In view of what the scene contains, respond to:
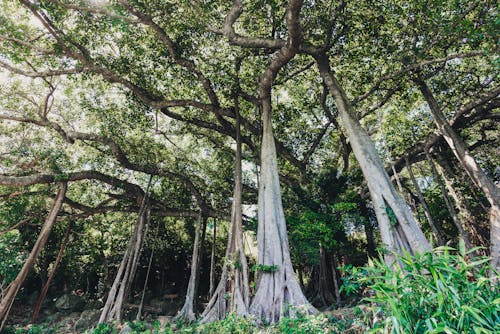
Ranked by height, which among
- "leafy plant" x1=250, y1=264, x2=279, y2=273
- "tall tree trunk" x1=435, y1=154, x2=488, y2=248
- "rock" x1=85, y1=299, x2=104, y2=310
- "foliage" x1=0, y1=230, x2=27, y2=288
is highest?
"tall tree trunk" x1=435, y1=154, x2=488, y2=248

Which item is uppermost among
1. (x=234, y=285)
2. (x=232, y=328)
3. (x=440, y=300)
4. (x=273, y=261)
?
(x=273, y=261)

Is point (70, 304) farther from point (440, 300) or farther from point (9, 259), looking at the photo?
point (440, 300)

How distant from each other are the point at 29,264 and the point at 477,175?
1132 cm

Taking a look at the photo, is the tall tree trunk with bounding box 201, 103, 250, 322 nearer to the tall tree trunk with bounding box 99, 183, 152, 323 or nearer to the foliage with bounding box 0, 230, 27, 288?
the tall tree trunk with bounding box 99, 183, 152, 323

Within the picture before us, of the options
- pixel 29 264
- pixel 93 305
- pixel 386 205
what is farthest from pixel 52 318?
pixel 386 205

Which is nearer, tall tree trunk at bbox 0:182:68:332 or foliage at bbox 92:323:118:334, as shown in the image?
foliage at bbox 92:323:118:334

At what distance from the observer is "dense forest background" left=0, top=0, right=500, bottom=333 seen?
5.70 m

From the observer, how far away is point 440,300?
127 cm

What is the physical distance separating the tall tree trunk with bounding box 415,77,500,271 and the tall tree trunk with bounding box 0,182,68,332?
10.5 m

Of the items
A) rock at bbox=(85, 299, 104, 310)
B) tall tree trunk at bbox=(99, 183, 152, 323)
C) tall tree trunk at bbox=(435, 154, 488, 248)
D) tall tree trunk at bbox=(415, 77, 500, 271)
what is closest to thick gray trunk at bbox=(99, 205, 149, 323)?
tall tree trunk at bbox=(99, 183, 152, 323)

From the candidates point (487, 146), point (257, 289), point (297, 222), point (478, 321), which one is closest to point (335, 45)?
point (297, 222)

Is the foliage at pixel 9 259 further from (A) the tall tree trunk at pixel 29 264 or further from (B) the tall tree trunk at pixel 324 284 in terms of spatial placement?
(B) the tall tree trunk at pixel 324 284

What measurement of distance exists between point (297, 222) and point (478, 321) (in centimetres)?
664

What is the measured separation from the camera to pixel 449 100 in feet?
28.4
